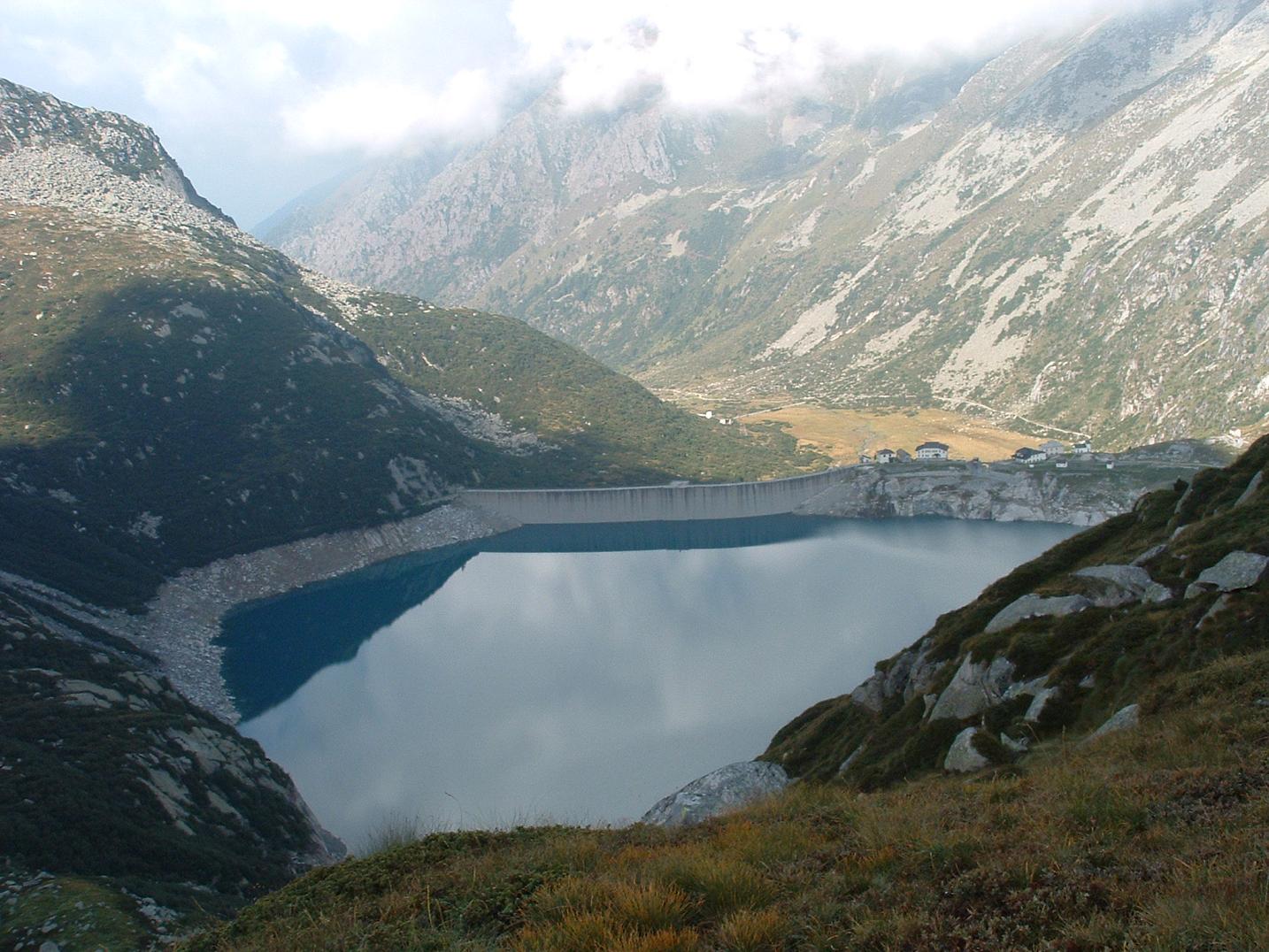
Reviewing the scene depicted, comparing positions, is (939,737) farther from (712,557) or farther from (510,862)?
(712,557)

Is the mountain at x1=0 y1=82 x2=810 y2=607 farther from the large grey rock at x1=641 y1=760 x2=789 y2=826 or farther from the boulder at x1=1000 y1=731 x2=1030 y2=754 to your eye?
the boulder at x1=1000 y1=731 x2=1030 y2=754

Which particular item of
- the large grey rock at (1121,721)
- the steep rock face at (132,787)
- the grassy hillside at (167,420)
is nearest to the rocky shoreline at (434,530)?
the grassy hillside at (167,420)

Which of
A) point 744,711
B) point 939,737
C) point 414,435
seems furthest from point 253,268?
point 939,737

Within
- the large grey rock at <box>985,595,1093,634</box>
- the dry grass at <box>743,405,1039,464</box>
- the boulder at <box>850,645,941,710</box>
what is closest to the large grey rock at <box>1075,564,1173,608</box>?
the large grey rock at <box>985,595,1093,634</box>

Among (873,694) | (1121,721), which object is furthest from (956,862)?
(873,694)

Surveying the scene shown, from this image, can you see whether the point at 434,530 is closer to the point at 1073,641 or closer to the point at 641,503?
the point at 641,503

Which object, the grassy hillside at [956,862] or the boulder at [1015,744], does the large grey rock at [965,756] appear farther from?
the boulder at [1015,744]
